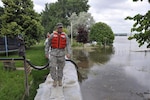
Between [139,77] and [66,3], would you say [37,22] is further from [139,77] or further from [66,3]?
[66,3]

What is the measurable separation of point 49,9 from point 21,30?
1217 inches

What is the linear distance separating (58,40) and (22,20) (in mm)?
11421

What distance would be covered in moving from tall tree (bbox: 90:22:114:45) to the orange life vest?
27.8m

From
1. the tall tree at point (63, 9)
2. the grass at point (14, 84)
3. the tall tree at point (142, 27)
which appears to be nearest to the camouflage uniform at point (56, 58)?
the grass at point (14, 84)

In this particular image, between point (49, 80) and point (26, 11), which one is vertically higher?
point (26, 11)

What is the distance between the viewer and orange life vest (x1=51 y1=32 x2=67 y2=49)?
4570mm

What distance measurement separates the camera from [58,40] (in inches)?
181

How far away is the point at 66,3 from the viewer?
4394cm

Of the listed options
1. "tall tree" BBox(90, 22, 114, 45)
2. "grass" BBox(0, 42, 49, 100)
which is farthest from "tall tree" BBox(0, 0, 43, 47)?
"tall tree" BBox(90, 22, 114, 45)

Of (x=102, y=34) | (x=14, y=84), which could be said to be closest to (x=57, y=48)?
(x=14, y=84)

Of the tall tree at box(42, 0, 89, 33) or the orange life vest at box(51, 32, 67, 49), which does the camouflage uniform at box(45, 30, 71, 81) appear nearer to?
the orange life vest at box(51, 32, 67, 49)

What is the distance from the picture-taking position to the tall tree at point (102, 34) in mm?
32312

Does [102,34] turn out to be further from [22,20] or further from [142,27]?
[142,27]

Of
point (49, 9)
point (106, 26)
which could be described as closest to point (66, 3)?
point (49, 9)
